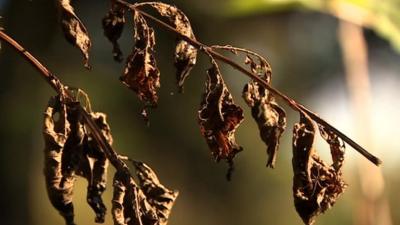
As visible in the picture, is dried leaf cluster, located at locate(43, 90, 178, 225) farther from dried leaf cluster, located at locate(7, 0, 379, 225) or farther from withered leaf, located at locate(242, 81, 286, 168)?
withered leaf, located at locate(242, 81, 286, 168)

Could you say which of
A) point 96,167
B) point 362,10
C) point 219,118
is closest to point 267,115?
point 219,118

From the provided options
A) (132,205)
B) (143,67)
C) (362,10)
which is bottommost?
(132,205)

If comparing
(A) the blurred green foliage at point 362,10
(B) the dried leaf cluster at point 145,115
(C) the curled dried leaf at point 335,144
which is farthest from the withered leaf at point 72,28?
(A) the blurred green foliage at point 362,10

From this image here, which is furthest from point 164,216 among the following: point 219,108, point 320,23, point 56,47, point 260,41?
point 320,23

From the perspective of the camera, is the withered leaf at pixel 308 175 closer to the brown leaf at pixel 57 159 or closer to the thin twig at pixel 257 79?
the thin twig at pixel 257 79

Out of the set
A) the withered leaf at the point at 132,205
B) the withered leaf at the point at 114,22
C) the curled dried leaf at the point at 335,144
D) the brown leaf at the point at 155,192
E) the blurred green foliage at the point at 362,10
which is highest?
the blurred green foliage at the point at 362,10

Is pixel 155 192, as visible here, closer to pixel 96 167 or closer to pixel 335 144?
pixel 96 167
